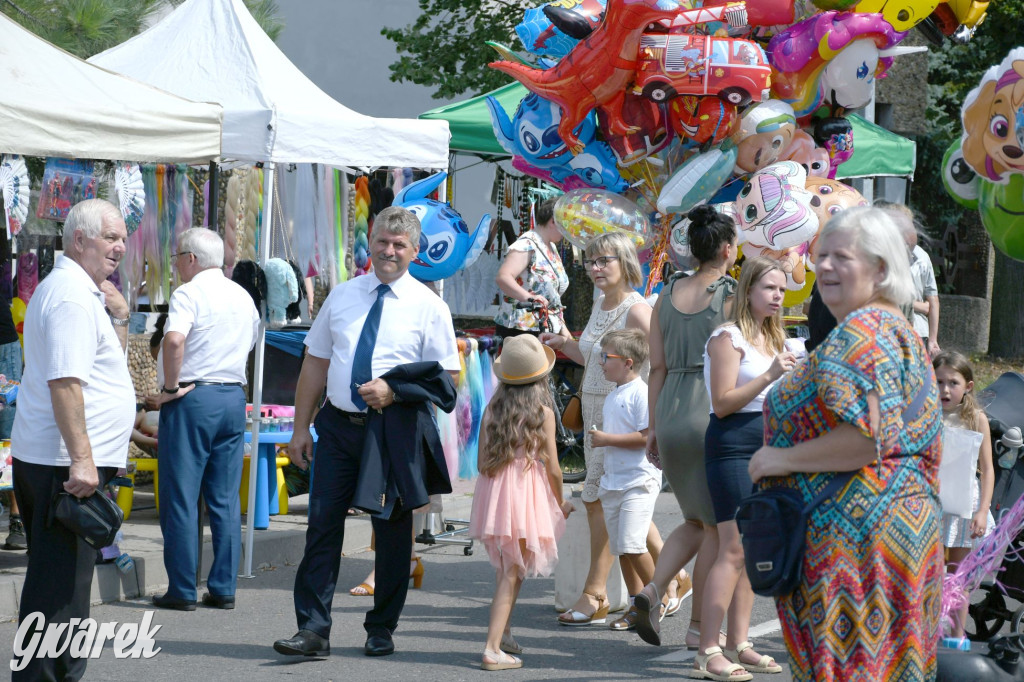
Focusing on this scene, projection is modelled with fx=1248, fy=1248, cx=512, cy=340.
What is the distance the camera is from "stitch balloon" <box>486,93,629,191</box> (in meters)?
8.66

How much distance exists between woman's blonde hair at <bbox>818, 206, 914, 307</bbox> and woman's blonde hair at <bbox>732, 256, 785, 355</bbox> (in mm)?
1656

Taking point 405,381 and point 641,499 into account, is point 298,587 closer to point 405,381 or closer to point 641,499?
point 405,381

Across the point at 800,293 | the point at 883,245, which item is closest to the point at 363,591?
the point at 800,293

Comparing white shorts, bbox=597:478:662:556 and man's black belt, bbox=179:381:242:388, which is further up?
man's black belt, bbox=179:381:242:388

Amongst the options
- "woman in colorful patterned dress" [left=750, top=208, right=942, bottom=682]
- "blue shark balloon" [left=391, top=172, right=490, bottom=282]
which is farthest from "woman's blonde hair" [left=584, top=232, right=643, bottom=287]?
"woman in colorful patterned dress" [left=750, top=208, right=942, bottom=682]

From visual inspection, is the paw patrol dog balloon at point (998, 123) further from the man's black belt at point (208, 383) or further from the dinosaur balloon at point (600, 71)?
the man's black belt at point (208, 383)

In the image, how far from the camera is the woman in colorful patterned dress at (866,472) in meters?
3.29

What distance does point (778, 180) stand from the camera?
7953 millimetres

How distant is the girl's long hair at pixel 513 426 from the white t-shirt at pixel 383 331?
0.97ft

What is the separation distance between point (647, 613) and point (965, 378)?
1838 mm

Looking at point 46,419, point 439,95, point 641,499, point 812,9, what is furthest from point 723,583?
A: point 439,95

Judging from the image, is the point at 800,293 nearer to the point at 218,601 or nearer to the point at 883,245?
the point at 218,601

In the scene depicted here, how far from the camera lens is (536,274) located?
8.53 m

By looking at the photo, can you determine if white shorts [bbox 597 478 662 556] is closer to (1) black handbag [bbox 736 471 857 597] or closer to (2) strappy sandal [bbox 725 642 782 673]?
(2) strappy sandal [bbox 725 642 782 673]
